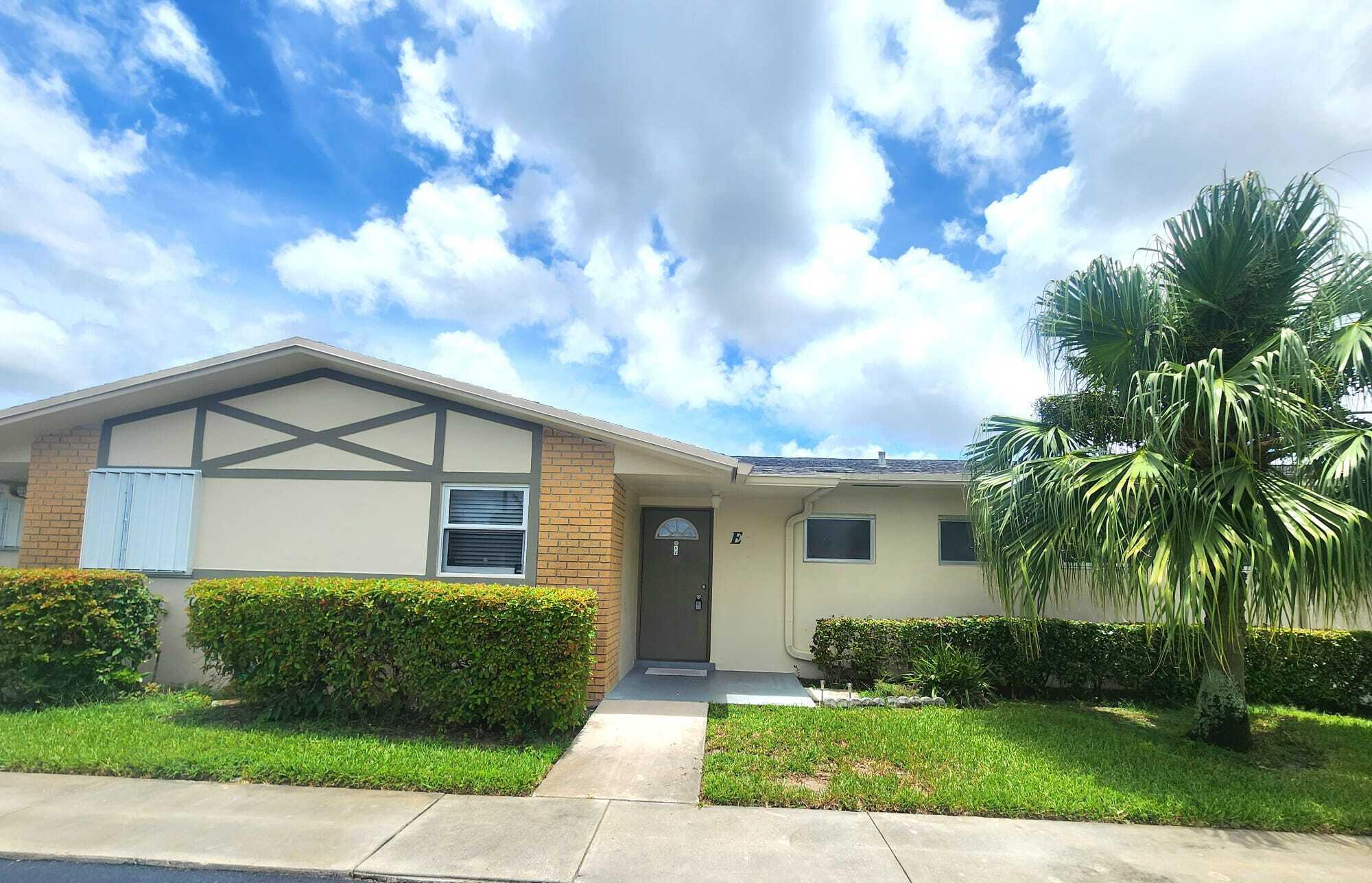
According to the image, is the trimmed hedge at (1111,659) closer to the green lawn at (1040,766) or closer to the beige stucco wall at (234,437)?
the green lawn at (1040,766)

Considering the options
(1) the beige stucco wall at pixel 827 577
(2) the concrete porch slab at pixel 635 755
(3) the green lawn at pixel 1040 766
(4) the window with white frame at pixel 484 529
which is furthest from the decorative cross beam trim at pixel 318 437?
(3) the green lawn at pixel 1040 766

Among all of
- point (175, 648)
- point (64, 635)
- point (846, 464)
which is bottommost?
point (175, 648)

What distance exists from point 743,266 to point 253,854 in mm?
10680

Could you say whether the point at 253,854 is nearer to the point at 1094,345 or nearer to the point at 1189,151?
the point at 1094,345

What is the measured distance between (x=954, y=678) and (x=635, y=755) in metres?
4.20

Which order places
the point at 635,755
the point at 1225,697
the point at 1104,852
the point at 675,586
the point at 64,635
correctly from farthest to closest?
the point at 675,586 < the point at 64,635 < the point at 1225,697 < the point at 635,755 < the point at 1104,852

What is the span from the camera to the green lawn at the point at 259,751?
5.55 m

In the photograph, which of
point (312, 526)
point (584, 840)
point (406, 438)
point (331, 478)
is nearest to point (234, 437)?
Answer: point (331, 478)

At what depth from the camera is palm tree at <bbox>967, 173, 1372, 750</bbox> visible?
18.9 ft

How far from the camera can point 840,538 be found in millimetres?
10695

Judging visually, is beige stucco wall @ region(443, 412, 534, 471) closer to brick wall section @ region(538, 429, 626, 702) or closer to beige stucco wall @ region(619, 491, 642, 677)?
brick wall section @ region(538, 429, 626, 702)

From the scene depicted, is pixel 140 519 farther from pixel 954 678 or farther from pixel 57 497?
pixel 954 678

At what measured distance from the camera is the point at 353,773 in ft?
18.2

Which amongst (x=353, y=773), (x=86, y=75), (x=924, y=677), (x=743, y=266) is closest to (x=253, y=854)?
(x=353, y=773)
